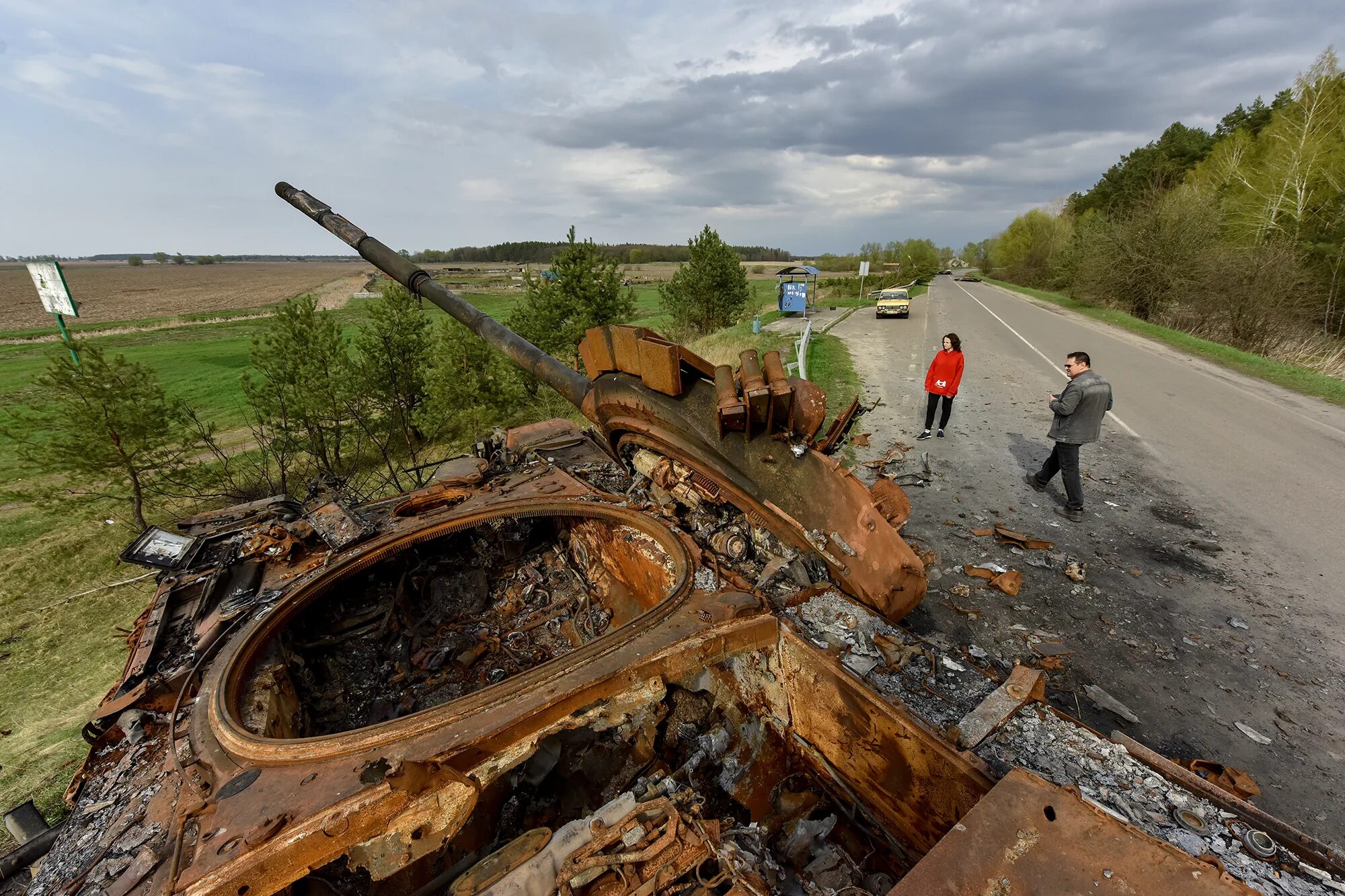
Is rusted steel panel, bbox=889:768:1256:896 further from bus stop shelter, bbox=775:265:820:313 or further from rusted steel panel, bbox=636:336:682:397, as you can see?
bus stop shelter, bbox=775:265:820:313

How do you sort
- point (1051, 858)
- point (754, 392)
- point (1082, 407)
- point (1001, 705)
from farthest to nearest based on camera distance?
point (1082, 407) < point (754, 392) < point (1001, 705) < point (1051, 858)

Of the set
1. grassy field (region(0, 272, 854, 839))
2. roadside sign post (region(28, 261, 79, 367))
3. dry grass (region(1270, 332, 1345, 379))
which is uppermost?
roadside sign post (region(28, 261, 79, 367))

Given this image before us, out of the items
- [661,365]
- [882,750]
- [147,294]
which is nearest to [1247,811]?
[882,750]

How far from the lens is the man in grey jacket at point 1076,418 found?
686cm

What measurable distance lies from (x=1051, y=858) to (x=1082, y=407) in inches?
268

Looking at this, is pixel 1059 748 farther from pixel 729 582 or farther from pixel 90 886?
pixel 90 886

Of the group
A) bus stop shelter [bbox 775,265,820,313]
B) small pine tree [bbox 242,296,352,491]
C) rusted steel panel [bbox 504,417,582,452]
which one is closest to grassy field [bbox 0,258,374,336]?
small pine tree [bbox 242,296,352,491]

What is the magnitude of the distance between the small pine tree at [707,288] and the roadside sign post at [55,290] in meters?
22.9

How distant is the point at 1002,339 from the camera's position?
67.4 feet

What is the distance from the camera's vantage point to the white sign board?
30.4 feet

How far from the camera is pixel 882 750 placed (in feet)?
8.41

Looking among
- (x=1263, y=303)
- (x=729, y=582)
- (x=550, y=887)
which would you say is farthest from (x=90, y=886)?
(x=1263, y=303)

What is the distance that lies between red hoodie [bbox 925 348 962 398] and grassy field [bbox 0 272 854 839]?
2.69 metres

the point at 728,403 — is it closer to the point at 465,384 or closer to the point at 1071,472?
the point at 1071,472
